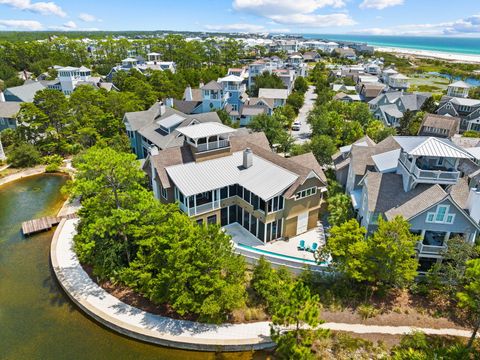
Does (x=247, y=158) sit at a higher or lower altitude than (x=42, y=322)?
higher

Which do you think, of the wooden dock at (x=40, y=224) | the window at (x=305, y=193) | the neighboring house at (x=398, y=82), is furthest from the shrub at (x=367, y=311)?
the neighboring house at (x=398, y=82)

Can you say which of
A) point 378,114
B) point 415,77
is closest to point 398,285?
point 378,114

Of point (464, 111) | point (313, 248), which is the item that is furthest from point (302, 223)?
point (464, 111)

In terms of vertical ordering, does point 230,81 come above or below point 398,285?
above

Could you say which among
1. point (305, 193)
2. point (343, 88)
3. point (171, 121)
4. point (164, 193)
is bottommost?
point (164, 193)

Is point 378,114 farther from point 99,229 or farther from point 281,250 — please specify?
point 99,229

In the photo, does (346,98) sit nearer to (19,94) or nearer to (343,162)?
(343,162)
